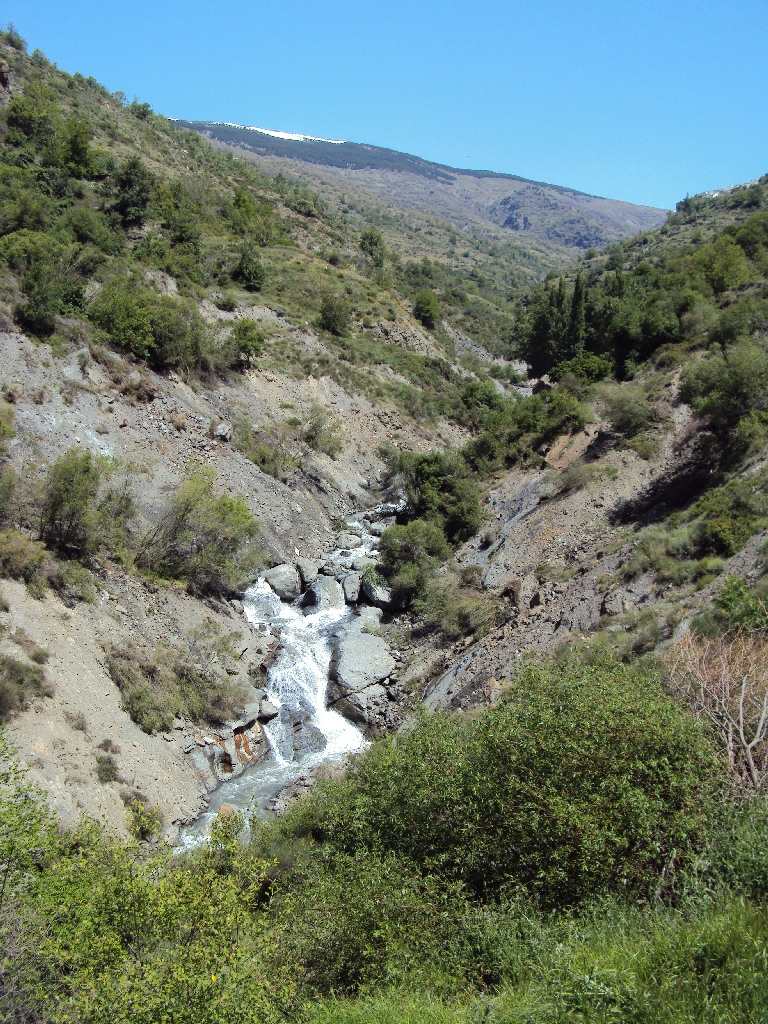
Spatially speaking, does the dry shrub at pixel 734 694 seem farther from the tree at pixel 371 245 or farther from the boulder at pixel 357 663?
the tree at pixel 371 245

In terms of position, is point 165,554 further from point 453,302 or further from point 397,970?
point 453,302

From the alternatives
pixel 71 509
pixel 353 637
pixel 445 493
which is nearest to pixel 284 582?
pixel 353 637

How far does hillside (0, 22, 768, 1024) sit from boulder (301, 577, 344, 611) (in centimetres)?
14

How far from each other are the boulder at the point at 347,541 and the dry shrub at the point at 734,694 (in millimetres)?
20577

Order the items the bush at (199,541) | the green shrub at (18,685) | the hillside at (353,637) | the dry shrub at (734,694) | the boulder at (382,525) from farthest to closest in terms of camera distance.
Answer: the boulder at (382,525)
the bush at (199,541)
the green shrub at (18,685)
the dry shrub at (734,694)
the hillside at (353,637)

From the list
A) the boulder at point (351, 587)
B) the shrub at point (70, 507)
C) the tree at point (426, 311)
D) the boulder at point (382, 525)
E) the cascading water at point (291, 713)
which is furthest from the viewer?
the tree at point (426, 311)

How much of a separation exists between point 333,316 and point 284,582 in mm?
28466

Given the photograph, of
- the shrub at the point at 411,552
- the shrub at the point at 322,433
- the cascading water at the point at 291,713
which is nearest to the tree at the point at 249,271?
the shrub at the point at 322,433

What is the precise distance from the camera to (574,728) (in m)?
9.41

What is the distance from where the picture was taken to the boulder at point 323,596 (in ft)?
90.2

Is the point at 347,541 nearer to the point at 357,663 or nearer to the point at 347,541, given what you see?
the point at 347,541

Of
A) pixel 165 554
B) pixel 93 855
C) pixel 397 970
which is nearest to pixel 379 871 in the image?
pixel 397 970

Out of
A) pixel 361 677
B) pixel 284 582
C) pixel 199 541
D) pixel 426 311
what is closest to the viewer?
pixel 361 677

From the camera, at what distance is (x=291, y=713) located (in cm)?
2217
